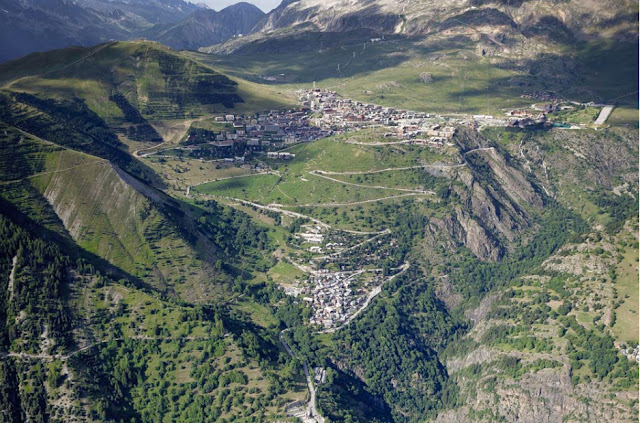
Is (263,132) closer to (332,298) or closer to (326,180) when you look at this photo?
(326,180)

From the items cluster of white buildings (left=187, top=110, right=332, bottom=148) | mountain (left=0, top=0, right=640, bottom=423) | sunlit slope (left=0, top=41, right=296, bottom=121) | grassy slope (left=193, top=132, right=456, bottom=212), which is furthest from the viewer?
sunlit slope (left=0, top=41, right=296, bottom=121)

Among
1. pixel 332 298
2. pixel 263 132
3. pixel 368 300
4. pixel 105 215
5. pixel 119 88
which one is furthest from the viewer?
pixel 119 88

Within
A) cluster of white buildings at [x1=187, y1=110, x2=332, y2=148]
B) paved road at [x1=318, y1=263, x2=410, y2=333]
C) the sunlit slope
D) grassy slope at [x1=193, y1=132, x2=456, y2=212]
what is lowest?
paved road at [x1=318, y1=263, x2=410, y2=333]

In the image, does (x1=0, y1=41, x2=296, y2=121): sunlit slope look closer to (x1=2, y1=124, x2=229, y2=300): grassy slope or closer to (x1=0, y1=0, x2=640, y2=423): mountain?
(x1=0, y1=0, x2=640, y2=423): mountain

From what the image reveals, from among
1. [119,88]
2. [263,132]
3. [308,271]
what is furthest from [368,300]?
[119,88]

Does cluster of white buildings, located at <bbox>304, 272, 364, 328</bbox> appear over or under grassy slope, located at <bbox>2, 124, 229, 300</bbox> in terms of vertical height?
under

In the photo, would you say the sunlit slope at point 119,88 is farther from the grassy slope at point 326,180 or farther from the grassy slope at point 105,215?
the grassy slope at point 105,215

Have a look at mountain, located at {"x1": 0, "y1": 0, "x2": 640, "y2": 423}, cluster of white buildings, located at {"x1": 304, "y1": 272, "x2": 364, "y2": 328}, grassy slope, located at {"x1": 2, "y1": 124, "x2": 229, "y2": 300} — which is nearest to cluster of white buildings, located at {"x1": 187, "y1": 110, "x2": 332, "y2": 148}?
mountain, located at {"x1": 0, "y1": 0, "x2": 640, "y2": 423}

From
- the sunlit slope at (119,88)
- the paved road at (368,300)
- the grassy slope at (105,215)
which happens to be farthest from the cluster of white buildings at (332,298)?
the sunlit slope at (119,88)

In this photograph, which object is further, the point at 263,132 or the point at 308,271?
the point at 263,132

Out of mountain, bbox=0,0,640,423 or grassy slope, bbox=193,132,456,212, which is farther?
grassy slope, bbox=193,132,456,212

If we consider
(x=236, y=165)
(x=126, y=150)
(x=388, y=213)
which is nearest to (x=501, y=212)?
(x=388, y=213)

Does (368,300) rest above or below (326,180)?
below
